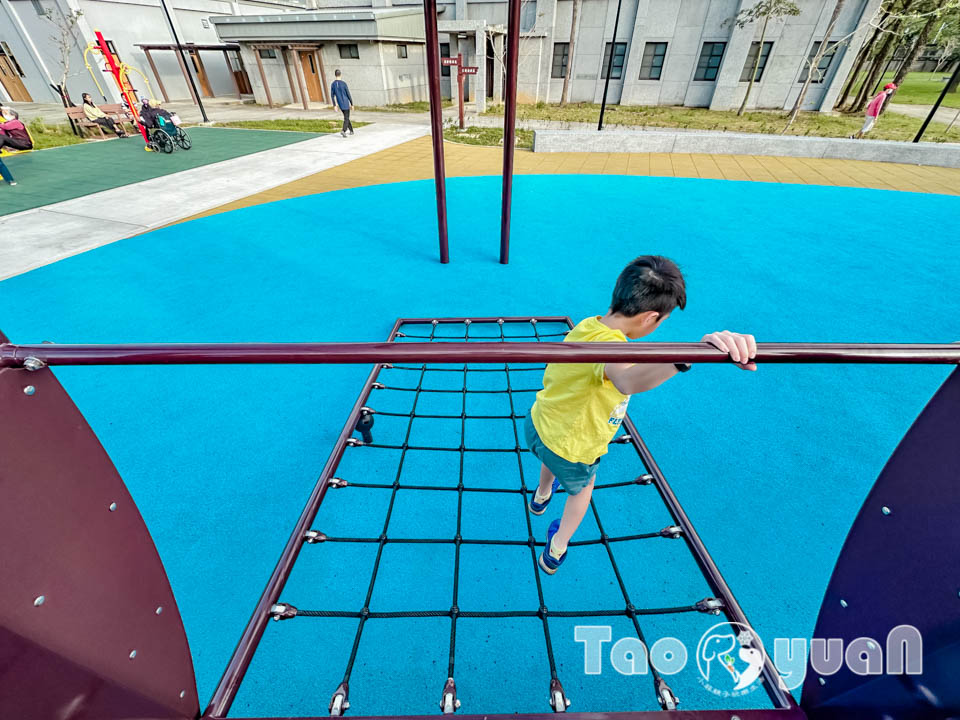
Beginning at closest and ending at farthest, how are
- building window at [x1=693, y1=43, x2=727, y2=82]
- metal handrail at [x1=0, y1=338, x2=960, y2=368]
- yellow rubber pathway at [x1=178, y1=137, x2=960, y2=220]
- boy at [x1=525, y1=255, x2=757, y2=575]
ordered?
1. metal handrail at [x1=0, y1=338, x2=960, y2=368]
2. boy at [x1=525, y1=255, x2=757, y2=575]
3. yellow rubber pathway at [x1=178, y1=137, x2=960, y2=220]
4. building window at [x1=693, y1=43, x2=727, y2=82]

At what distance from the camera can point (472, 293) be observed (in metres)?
4.24

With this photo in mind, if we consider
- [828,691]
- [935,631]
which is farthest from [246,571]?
[935,631]

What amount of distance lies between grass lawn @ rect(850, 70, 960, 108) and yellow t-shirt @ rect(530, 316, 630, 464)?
26.2 meters

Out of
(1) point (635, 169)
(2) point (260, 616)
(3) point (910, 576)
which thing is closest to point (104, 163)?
(1) point (635, 169)

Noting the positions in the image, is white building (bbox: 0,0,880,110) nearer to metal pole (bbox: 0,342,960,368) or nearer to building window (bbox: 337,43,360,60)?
building window (bbox: 337,43,360,60)

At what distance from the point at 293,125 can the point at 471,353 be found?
14462 millimetres

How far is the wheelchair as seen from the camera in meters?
8.98

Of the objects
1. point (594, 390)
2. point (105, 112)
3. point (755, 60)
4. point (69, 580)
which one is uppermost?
point (755, 60)

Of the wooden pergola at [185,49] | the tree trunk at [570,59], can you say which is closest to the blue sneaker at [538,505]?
the tree trunk at [570,59]

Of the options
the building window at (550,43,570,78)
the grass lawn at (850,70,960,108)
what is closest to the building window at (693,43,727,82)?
the building window at (550,43,570,78)

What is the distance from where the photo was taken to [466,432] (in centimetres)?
264

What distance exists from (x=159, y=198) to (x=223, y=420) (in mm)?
5764

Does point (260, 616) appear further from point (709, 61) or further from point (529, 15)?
point (529, 15)

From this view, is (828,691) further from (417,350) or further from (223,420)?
(223,420)
